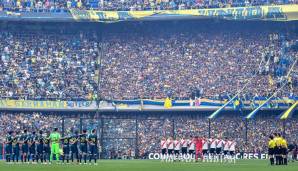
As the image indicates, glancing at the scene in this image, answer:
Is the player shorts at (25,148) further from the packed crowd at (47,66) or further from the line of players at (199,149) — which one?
the packed crowd at (47,66)

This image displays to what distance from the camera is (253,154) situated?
82.6 metres

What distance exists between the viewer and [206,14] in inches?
3588

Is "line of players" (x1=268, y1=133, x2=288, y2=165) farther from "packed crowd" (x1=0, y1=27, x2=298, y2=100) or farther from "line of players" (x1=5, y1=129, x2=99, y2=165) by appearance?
"packed crowd" (x1=0, y1=27, x2=298, y2=100)

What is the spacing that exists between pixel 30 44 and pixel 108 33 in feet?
22.1

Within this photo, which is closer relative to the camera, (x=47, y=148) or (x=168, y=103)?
(x=47, y=148)

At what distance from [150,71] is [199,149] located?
21138 millimetres

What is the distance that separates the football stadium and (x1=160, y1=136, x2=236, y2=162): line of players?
6.97 m

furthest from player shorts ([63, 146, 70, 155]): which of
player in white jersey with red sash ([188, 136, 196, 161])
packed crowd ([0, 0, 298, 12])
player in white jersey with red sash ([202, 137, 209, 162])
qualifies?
packed crowd ([0, 0, 298, 12])

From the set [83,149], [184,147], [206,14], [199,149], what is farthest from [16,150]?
[206,14]

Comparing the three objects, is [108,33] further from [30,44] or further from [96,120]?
[96,120]

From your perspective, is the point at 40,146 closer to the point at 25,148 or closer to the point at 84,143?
the point at 25,148

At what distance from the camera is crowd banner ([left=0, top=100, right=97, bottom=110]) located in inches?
3401

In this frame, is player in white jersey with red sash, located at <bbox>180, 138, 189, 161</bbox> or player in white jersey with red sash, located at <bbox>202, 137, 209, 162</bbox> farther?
player in white jersey with red sash, located at <bbox>180, 138, 189, 161</bbox>

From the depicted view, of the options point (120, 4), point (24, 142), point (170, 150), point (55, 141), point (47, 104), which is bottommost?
point (170, 150)
